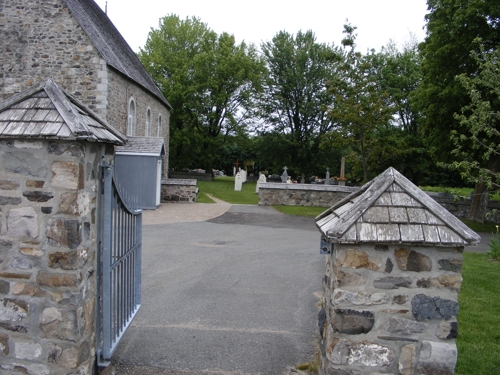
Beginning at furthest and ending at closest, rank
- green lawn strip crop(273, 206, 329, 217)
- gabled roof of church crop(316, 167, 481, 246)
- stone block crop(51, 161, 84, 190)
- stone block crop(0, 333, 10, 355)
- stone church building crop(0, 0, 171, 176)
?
1. green lawn strip crop(273, 206, 329, 217)
2. stone church building crop(0, 0, 171, 176)
3. stone block crop(0, 333, 10, 355)
4. stone block crop(51, 161, 84, 190)
5. gabled roof of church crop(316, 167, 481, 246)

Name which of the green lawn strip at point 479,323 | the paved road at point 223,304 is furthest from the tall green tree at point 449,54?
the green lawn strip at point 479,323

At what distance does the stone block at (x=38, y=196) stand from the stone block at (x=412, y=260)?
A: 9.59ft

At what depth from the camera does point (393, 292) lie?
141 inches

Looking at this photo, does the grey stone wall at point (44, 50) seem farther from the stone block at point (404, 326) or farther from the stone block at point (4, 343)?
the stone block at point (404, 326)

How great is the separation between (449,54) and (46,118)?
17.5 meters

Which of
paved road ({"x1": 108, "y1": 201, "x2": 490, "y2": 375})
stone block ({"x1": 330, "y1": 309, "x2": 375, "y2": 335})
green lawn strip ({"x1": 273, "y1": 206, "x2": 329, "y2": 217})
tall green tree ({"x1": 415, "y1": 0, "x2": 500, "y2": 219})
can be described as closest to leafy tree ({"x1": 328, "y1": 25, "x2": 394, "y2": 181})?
tall green tree ({"x1": 415, "y1": 0, "x2": 500, "y2": 219})

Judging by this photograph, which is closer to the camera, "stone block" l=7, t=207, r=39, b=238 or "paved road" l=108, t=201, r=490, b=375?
"stone block" l=7, t=207, r=39, b=238

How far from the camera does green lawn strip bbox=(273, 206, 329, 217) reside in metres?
19.0

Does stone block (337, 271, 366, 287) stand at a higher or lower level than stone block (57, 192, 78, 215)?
lower

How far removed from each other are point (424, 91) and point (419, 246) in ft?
56.9

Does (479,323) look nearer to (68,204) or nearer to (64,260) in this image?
(64,260)

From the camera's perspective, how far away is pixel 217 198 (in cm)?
2617

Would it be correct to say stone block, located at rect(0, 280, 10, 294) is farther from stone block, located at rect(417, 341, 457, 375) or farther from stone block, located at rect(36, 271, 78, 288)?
stone block, located at rect(417, 341, 457, 375)

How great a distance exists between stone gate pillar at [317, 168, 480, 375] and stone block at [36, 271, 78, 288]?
2.20 meters
